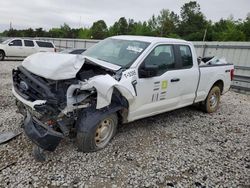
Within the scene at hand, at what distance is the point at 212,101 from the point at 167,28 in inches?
2313

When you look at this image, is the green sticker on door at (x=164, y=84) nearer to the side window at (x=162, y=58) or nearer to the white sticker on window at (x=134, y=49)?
the side window at (x=162, y=58)

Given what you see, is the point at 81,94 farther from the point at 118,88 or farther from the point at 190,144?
the point at 190,144

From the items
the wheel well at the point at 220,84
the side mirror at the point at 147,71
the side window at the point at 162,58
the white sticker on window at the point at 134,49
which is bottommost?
the wheel well at the point at 220,84

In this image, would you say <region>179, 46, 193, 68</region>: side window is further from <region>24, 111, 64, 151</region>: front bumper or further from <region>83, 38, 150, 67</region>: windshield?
<region>24, 111, 64, 151</region>: front bumper

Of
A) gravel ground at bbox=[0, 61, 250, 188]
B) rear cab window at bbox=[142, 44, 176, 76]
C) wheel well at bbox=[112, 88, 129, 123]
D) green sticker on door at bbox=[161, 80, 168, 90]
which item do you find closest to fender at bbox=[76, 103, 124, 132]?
wheel well at bbox=[112, 88, 129, 123]

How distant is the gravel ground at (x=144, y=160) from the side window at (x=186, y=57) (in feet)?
4.48

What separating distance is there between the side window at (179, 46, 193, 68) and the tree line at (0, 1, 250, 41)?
151ft

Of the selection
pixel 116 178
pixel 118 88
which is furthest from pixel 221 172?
pixel 118 88

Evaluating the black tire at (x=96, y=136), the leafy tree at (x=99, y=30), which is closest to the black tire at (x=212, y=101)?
the black tire at (x=96, y=136)

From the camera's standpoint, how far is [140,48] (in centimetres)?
427

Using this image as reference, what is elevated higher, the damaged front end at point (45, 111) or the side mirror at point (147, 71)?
the side mirror at point (147, 71)

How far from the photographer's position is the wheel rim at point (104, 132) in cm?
369

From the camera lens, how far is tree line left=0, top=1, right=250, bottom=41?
169 ft

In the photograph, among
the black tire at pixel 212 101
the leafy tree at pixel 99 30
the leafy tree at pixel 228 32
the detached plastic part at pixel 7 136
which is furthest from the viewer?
the leafy tree at pixel 99 30
